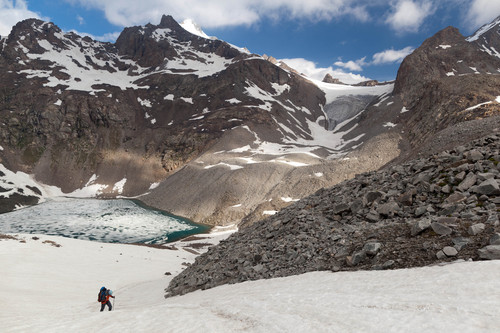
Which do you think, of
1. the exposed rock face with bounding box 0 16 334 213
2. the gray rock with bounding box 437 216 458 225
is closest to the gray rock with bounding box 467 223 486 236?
Result: the gray rock with bounding box 437 216 458 225

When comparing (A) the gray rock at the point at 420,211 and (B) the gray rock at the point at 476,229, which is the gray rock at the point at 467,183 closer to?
(A) the gray rock at the point at 420,211

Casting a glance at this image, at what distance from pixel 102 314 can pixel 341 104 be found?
606ft

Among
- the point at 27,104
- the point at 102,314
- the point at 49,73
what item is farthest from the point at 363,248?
the point at 49,73

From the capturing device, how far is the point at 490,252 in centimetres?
740

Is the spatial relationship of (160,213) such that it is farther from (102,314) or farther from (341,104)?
(341,104)

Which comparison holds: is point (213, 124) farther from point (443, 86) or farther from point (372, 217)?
point (372, 217)

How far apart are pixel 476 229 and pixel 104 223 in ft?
233

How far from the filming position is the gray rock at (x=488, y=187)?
10.2 m

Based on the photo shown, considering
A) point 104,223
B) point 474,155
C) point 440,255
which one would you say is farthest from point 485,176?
point 104,223

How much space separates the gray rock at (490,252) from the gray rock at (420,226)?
2158 mm

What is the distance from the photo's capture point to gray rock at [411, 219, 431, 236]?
9742 millimetres

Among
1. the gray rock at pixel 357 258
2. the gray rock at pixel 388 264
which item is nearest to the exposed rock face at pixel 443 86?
the gray rock at pixel 357 258

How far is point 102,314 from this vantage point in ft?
26.3

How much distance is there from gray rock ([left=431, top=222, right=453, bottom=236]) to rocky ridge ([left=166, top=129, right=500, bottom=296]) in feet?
0.09
